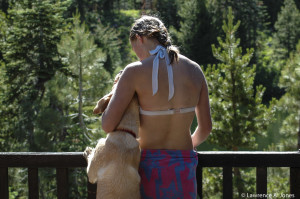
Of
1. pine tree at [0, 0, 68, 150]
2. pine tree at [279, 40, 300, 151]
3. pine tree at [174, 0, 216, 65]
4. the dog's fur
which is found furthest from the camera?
pine tree at [174, 0, 216, 65]

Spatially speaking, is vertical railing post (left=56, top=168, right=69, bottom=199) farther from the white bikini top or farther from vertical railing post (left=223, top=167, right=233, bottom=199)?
vertical railing post (left=223, top=167, right=233, bottom=199)

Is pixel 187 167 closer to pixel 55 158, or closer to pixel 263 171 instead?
pixel 263 171

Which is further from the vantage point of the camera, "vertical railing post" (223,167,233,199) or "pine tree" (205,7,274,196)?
"pine tree" (205,7,274,196)

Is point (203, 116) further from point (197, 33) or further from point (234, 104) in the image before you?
point (197, 33)

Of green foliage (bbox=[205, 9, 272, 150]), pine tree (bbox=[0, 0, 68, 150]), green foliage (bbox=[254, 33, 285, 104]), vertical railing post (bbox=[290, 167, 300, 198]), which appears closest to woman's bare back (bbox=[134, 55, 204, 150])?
vertical railing post (bbox=[290, 167, 300, 198])

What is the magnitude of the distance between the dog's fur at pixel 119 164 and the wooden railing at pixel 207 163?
1.40 feet

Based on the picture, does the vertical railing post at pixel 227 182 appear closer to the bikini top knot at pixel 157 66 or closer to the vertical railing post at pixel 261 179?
the vertical railing post at pixel 261 179

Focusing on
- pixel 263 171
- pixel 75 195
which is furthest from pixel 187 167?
pixel 75 195

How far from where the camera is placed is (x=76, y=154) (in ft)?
6.08

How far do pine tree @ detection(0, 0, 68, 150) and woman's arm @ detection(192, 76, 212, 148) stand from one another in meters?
8.44

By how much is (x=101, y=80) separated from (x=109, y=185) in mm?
8906

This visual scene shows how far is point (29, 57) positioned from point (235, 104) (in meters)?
5.47

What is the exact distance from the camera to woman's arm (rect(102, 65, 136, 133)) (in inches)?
57.2

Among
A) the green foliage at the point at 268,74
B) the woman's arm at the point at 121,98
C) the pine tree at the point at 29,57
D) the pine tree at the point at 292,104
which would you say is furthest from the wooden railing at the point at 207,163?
the green foliage at the point at 268,74
